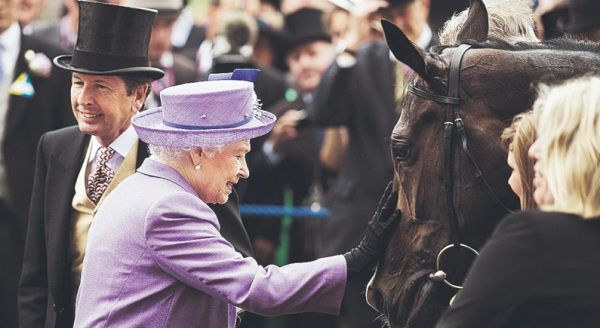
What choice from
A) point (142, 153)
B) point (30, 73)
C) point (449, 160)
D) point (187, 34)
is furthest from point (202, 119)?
point (187, 34)

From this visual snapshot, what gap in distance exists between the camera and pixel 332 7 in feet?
33.8

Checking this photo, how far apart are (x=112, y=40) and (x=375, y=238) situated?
1.85 meters

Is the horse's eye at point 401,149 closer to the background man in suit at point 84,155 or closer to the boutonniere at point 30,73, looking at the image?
the background man in suit at point 84,155

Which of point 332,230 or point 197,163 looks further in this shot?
point 332,230

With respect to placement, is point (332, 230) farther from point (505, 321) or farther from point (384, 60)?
point (505, 321)

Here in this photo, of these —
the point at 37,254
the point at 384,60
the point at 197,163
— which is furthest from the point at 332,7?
the point at 197,163

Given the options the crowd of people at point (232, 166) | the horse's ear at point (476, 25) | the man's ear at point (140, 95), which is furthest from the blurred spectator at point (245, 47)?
the horse's ear at point (476, 25)

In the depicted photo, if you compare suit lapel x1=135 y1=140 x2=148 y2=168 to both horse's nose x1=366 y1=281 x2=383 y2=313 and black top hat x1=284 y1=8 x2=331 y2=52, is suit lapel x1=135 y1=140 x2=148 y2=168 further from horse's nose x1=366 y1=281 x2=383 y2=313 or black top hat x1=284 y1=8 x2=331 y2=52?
black top hat x1=284 y1=8 x2=331 y2=52

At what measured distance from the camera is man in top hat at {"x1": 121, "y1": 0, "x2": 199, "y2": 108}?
9469 mm

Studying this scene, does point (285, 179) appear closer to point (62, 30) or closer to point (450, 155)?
point (62, 30)

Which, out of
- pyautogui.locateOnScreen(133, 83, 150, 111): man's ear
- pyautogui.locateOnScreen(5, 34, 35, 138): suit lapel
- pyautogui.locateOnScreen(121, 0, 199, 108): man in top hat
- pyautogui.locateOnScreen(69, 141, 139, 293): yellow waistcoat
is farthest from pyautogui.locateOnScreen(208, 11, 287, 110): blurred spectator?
pyautogui.locateOnScreen(69, 141, 139, 293): yellow waistcoat

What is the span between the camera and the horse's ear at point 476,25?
5027mm

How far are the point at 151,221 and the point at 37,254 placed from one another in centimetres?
160

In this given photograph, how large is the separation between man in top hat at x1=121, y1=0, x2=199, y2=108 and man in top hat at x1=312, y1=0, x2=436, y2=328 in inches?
64.1
